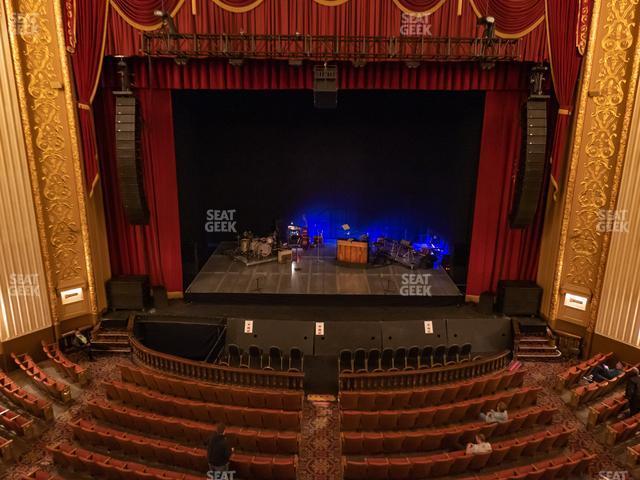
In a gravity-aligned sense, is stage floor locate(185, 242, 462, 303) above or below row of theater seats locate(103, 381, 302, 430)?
above

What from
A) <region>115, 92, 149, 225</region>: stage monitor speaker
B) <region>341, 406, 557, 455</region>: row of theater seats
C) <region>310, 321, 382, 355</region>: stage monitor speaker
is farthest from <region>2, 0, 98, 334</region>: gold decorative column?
<region>341, 406, 557, 455</region>: row of theater seats

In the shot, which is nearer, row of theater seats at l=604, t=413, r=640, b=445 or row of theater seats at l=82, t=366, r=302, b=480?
row of theater seats at l=82, t=366, r=302, b=480

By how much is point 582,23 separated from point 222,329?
887 cm

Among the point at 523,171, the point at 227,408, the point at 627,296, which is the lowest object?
the point at 227,408

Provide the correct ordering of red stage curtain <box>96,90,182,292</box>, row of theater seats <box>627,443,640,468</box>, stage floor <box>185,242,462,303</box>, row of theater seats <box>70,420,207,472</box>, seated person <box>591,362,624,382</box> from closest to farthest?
row of theater seats <box>70,420,207,472</box>
row of theater seats <box>627,443,640,468</box>
seated person <box>591,362,624,382</box>
red stage curtain <box>96,90,182,292</box>
stage floor <box>185,242,462,303</box>

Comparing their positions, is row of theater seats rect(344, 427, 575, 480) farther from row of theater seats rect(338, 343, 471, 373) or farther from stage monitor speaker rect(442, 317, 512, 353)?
stage monitor speaker rect(442, 317, 512, 353)

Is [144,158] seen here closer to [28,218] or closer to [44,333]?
[28,218]

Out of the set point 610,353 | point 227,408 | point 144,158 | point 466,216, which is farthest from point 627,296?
point 144,158

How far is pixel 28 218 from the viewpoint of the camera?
29.3ft

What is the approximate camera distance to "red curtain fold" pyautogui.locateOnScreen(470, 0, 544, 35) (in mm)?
8727

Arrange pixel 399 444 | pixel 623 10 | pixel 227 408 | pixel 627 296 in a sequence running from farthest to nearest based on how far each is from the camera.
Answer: pixel 627 296
pixel 623 10
pixel 227 408
pixel 399 444

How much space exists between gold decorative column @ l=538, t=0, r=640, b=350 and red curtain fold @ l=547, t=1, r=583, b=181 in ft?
0.64

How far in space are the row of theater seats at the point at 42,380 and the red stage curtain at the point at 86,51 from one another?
3897mm

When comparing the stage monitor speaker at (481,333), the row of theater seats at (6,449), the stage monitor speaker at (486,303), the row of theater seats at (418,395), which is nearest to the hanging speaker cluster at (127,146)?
the row of theater seats at (6,449)
